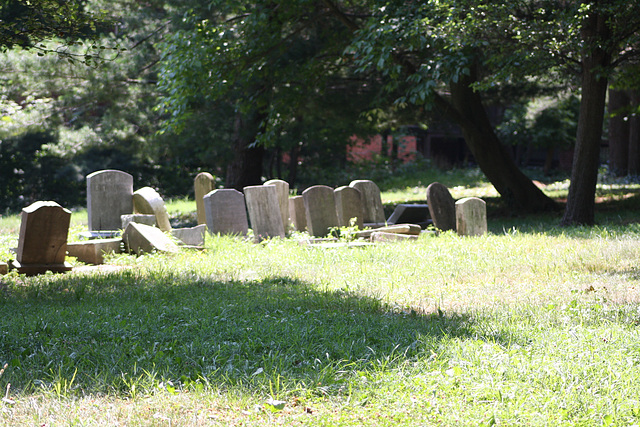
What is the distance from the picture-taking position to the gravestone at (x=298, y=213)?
437 inches

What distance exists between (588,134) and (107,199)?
8003 millimetres

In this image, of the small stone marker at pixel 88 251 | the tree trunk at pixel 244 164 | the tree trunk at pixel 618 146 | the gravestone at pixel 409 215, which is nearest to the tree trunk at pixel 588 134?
the gravestone at pixel 409 215

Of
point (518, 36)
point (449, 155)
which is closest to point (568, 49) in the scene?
point (518, 36)

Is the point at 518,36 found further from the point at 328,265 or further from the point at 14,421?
the point at 14,421

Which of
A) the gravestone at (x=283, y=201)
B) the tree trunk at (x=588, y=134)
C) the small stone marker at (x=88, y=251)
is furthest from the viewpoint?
the gravestone at (x=283, y=201)

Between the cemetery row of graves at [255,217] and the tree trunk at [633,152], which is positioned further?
the tree trunk at [633,152]

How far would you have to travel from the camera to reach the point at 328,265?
770 centimetres

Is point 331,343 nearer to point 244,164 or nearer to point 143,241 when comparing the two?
point 143,241

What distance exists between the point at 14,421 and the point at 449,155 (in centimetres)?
3299

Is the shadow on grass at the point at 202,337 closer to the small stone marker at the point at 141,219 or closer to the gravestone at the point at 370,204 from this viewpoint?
the small stone marker at the point at 141,219

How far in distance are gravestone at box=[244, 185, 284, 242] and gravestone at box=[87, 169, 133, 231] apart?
2020 millimetres

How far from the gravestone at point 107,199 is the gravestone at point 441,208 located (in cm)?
497

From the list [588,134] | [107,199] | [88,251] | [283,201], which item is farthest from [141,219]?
[588,134]

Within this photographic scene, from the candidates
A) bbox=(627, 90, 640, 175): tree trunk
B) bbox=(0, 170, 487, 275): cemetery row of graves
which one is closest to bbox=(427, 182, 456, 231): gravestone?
bbox=(0, 170, 487, 275): cemetery row of graves
